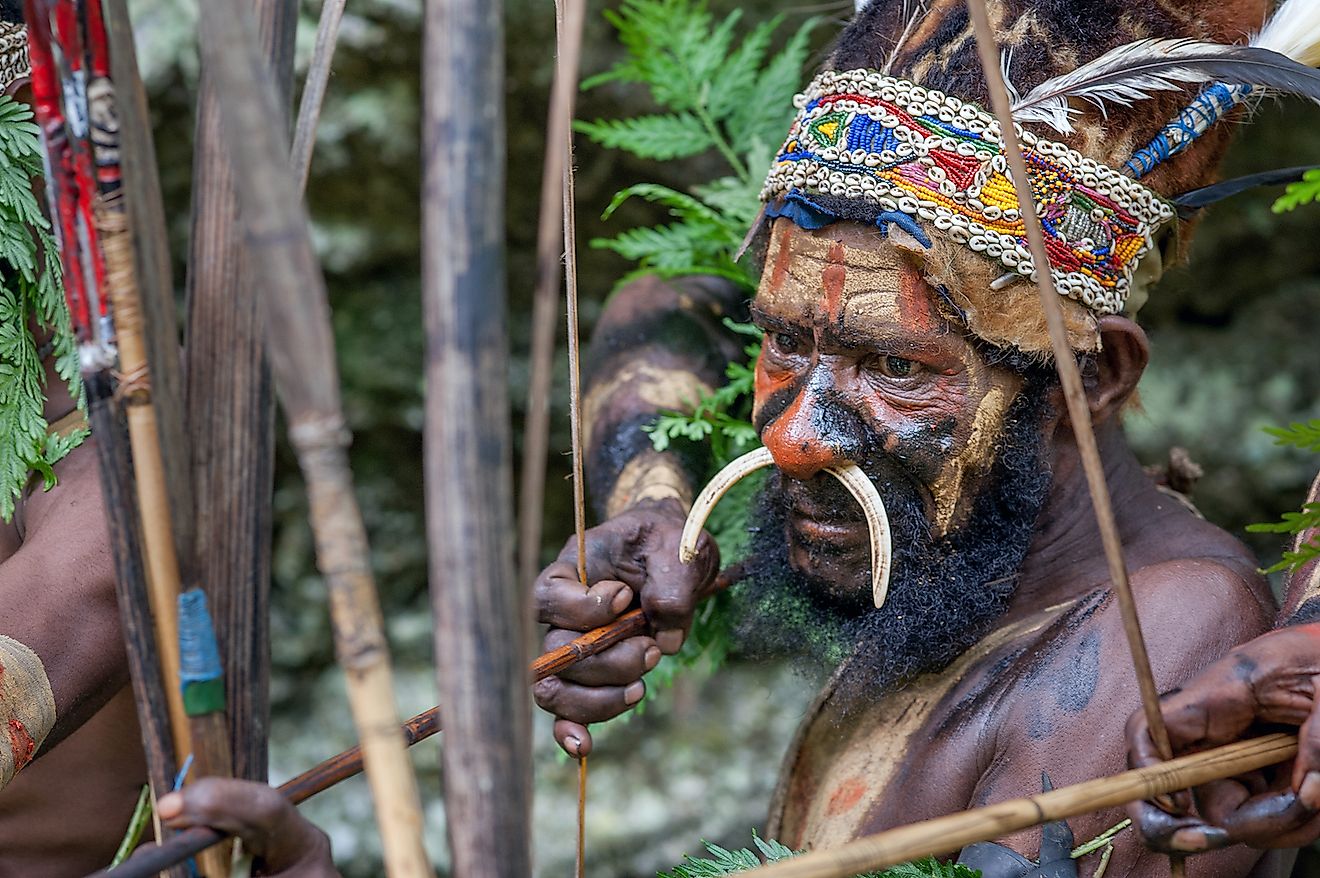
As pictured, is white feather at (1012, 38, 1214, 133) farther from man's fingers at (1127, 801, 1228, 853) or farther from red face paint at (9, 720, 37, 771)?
red face paint at (9, 720, 37, 771)

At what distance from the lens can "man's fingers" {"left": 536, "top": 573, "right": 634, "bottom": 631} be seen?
182cm

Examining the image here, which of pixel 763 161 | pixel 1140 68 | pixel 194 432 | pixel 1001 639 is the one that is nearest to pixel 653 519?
pixel 1001 639

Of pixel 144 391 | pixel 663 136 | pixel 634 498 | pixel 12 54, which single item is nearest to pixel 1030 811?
pixel 144 391

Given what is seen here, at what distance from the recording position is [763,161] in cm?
237

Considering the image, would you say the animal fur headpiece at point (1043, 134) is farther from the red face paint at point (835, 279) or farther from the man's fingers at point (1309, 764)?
the man's fingers at point (1309, 764)

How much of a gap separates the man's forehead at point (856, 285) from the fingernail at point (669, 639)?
1.57ft

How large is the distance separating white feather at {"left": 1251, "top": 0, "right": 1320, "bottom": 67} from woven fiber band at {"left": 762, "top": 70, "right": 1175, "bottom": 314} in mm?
232

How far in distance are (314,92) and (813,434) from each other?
2.81 ft

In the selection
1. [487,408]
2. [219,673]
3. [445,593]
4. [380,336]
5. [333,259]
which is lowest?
[380,336]

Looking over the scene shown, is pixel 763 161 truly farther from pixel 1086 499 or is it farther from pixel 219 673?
pixel 219 673

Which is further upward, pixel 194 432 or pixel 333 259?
pixel 194 432

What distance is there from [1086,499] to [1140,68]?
0.58 m

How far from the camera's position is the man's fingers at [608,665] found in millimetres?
1836

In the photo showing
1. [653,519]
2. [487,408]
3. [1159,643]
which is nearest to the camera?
[487,408]
